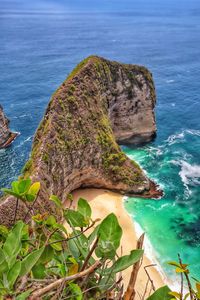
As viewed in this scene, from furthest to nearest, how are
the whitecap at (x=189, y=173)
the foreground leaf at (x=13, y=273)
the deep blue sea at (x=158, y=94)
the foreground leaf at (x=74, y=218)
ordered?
the whitecap at (x=189, y=173)
the deep blue sea at (x=158, y=94)
the foreground leaf at (x=74, y=218)
the foreground leaf at (x=13, y=273)

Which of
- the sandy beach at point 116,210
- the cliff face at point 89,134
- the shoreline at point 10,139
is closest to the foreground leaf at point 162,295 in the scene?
the cliff face at point 89,134

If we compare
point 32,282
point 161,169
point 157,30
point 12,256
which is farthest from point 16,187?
point 157,30

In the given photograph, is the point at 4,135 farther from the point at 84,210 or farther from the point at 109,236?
the point at 109,236

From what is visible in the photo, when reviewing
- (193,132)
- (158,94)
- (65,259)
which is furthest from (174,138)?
(65,259)

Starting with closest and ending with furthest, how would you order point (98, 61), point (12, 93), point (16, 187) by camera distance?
point (16, 187) < point (98, 61) < point (12, 93)

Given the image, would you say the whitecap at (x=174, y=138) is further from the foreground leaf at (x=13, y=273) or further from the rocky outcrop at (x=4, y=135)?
the foreground leaf at (x=13, y=273)

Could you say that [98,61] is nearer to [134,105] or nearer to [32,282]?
[134,105]
